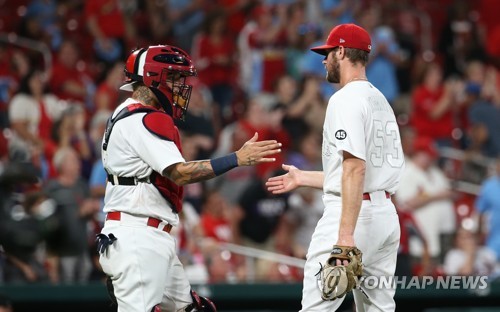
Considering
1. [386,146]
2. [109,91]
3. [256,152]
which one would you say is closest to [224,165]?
[256,152]

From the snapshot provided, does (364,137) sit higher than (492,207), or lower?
higher

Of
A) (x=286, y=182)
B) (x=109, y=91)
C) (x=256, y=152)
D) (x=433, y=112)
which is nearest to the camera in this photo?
(x=256, y=152)

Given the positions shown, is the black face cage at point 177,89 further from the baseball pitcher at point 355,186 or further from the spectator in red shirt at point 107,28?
the spectator in red shirt at point 107,28

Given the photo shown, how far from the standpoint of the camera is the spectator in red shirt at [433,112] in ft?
45.9

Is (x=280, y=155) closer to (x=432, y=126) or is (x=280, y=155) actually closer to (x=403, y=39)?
(x=432, y=126)

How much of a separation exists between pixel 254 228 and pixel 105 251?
16.1 ft

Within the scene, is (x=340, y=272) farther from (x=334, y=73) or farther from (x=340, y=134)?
(x=334, y=73)

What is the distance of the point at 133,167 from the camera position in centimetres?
645

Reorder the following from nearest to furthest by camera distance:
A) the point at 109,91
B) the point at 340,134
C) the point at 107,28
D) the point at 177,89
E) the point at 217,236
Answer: the point at 340,134
the point at 177,89
the point at 217,236
the point at 109,91
the point at 107,28

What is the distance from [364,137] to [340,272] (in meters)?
0.80

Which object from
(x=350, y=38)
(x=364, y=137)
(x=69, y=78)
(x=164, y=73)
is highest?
(x=350, y=38)

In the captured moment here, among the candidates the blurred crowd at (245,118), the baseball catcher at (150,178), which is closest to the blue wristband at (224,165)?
the baseball catcher at (150,178)

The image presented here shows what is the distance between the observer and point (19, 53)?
1361 cm

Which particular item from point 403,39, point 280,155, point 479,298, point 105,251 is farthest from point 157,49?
point 403,39
